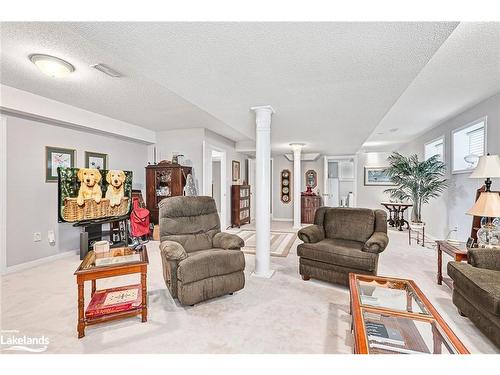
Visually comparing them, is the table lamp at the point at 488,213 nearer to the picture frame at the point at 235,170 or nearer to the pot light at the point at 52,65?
the pot light at the point at 52,65

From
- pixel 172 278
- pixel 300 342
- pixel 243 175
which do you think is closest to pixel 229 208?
pixel 243 175

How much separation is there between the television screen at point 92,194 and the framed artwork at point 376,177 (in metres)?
7.11

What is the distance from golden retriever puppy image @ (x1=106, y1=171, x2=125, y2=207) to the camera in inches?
148

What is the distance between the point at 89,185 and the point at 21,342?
7.23 ft

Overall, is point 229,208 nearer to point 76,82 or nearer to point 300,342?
point 76,82

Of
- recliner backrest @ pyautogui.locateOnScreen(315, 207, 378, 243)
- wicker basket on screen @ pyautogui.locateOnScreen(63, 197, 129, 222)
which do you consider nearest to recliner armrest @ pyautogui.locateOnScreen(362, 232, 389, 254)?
recliner backrest @ pyautogui.locateOnScreen(315, 207, 378, 243)

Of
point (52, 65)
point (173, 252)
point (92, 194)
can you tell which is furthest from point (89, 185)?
point (173, 252)

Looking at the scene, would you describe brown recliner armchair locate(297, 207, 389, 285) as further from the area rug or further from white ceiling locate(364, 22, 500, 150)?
white ceiling locate(364, 22, 500, 150)

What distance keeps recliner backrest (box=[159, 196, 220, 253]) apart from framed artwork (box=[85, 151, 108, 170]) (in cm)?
239

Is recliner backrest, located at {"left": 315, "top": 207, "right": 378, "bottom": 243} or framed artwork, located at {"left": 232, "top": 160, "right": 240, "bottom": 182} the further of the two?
framed artwork, located at {"left": 232, "top": 160, "right": 240, "bottom": 182}

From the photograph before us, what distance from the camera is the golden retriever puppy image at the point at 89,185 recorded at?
11.1ft
